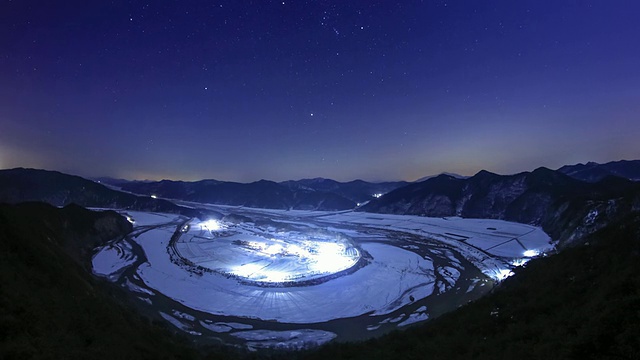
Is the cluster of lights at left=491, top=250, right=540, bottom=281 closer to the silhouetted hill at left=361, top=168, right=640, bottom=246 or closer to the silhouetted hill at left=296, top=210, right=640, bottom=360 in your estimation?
the silhouetted hill at left=361, top=168, right=640, bottom=246

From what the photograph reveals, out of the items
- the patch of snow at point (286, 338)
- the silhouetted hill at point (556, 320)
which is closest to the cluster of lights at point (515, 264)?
the silhouetted hill at point (556, 320)

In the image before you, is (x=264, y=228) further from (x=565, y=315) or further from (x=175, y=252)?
(x=565, y=315)

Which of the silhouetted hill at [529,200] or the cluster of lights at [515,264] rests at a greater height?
the silhouetted hill at [529,200]

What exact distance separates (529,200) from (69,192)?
185m

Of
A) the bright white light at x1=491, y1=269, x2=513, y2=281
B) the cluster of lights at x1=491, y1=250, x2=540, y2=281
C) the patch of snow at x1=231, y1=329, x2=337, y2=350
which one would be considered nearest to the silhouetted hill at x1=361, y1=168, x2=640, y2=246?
the cluster of lights at x1=491, y1=250, x2=540, y2=281

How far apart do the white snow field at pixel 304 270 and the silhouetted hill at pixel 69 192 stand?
6186 cm

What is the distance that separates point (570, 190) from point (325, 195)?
11621cm

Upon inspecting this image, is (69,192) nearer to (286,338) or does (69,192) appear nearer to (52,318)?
(286,338)

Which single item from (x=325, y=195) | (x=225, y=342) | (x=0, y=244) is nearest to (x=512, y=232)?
(x=225, y=342)

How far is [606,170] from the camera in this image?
129250mm

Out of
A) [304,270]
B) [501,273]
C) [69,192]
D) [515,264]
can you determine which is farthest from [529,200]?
[69,192]

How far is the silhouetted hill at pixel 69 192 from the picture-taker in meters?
125

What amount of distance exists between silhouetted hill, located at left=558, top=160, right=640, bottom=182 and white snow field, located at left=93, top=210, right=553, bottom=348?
75409mm

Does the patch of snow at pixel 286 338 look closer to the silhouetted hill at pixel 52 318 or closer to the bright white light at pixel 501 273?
the silhouetted hill at pixel 52 318
